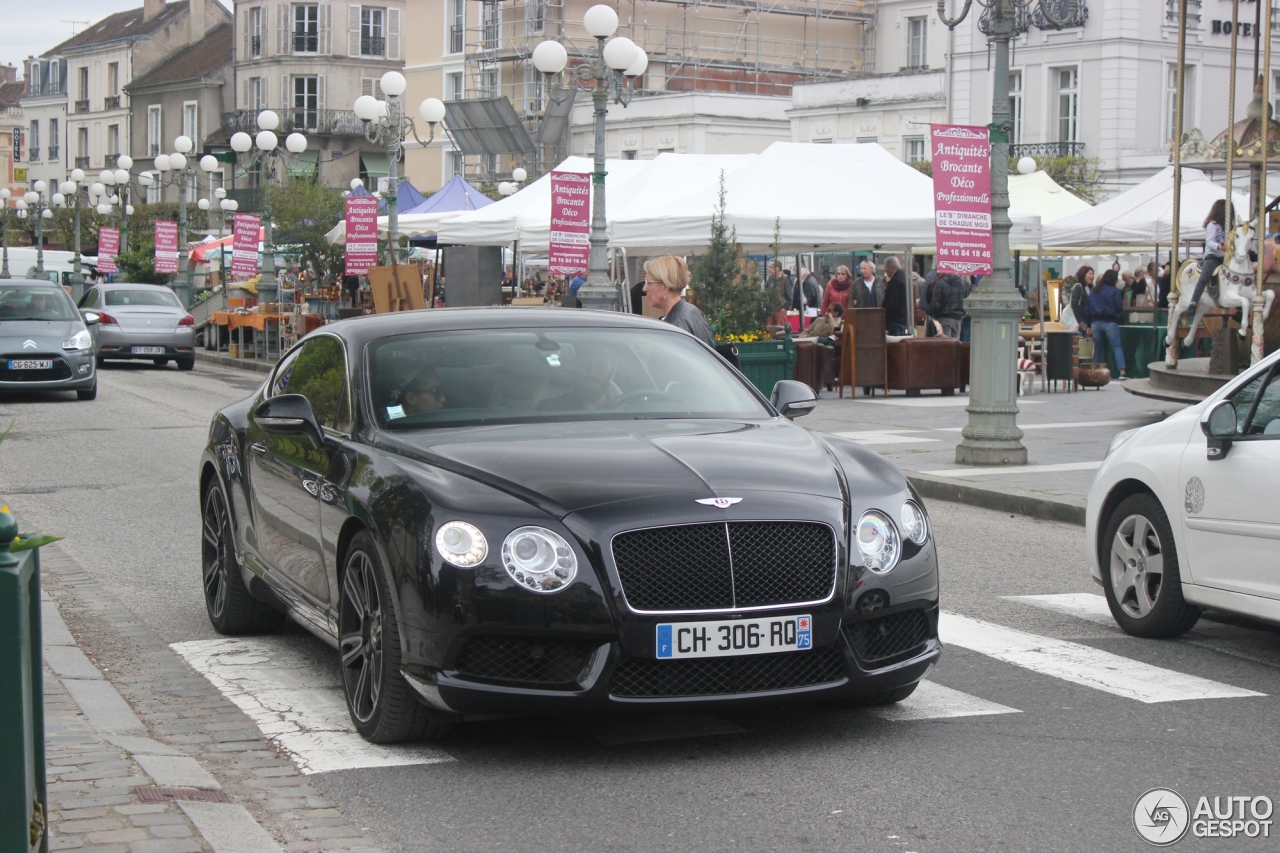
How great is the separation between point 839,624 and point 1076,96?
49.7 metres

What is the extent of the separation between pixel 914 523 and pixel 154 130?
9478 centimetres

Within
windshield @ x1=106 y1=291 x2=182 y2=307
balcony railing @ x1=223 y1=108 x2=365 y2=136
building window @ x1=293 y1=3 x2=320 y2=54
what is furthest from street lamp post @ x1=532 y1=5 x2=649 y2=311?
building window @ x1=293 y1=3 x2=320 y2=54

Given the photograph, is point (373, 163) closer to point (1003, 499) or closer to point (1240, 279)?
point (1240, 279)

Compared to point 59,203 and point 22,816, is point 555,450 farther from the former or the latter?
point 59,203

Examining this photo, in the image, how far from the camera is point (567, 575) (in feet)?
17.2

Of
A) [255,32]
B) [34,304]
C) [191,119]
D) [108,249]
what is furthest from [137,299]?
[191,119]

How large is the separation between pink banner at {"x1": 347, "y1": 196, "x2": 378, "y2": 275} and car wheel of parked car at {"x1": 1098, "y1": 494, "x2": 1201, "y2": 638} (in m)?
19.3

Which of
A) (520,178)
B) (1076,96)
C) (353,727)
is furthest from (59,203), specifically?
(353,727)

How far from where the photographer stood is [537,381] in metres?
6.57

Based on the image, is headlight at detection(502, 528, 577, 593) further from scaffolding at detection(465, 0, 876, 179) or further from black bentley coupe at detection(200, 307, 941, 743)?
scaffolding at detection(465, 0, 876, 179)

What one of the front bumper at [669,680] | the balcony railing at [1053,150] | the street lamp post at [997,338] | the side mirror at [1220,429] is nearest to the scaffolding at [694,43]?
the balcony railing at [1053,150]

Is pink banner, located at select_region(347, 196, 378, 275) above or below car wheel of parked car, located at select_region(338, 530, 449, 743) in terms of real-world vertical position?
above

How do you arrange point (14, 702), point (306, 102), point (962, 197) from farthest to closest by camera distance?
point (306, 102), point (962, 197), point (14, 702)

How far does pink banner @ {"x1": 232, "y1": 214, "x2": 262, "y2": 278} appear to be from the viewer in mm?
34094
